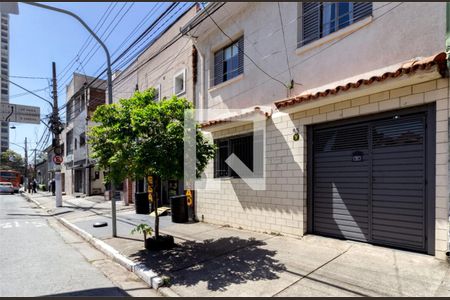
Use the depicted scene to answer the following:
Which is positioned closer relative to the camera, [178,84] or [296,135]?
[296,135]

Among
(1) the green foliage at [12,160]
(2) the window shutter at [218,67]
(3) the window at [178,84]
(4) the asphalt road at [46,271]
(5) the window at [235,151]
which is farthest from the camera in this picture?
(1) the green foliage at [12,160]

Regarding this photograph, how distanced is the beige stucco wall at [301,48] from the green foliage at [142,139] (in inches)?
109

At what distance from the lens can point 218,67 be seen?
391 inches

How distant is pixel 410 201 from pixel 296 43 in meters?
Result: 4.27

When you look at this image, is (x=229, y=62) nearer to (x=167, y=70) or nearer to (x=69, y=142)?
(x=167, y=70)

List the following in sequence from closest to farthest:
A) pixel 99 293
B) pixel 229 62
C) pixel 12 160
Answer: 1. pixel 99 293
2. pixel 229 62
3. pixel 12 160

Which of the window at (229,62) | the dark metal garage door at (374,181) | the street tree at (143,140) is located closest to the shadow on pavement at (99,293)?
the street tree at (143,140)

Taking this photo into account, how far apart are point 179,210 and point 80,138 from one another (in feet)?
64.8

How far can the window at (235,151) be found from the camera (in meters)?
8.20

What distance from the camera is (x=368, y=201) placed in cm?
570

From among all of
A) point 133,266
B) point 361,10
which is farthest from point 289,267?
point 361,10

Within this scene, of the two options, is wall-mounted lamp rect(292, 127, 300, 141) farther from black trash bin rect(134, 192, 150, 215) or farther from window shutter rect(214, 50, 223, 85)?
black trash bin rect(134, 192, 150, 215)

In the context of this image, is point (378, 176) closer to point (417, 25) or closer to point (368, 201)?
point (368, 201)

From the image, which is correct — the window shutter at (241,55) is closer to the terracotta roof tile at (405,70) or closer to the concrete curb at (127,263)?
the terracotta roof tile at (405,70)
